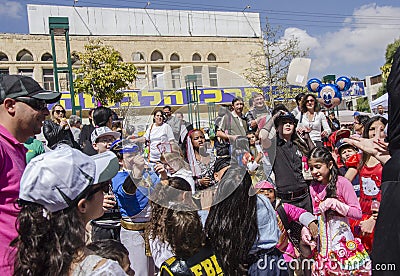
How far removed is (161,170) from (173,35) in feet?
98.0

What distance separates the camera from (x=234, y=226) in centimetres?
236

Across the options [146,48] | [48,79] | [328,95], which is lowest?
[328,95]

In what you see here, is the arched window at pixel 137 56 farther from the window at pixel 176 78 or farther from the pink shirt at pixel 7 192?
the window at pixel 176 78

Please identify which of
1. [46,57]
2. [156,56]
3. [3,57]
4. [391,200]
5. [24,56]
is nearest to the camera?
[391,200]

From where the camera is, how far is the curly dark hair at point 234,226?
2.32 meters

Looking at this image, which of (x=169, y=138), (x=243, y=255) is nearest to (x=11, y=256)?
(x=169, y=138)

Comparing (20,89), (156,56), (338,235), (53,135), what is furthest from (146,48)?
(20,89)

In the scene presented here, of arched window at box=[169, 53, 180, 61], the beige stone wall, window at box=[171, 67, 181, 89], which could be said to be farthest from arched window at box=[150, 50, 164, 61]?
window at box=[171, 67, 181, 89]

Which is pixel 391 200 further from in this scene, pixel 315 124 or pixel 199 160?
pixel 315 124

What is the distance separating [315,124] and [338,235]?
9.05ft

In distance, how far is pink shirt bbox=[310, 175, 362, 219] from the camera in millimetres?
3508

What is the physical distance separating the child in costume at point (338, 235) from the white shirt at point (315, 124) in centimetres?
224

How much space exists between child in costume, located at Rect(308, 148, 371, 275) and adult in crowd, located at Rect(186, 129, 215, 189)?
163 centimetres

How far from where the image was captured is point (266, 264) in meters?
2.43
